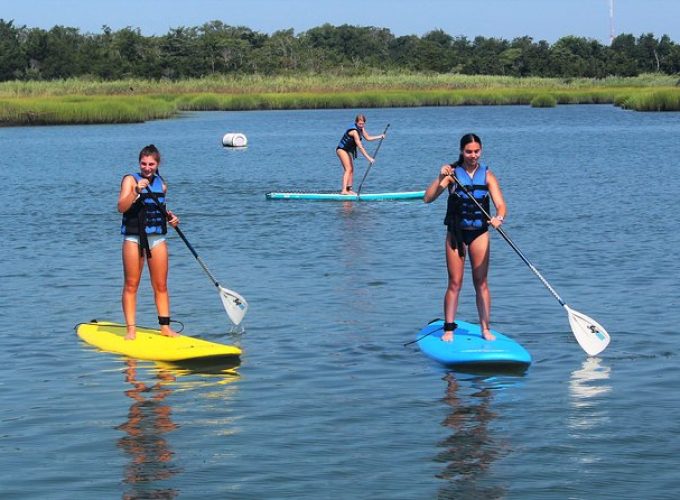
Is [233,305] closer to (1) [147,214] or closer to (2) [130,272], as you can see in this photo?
(2) [130,272]

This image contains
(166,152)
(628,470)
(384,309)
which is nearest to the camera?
(628,470)

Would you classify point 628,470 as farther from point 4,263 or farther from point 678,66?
point 678,66

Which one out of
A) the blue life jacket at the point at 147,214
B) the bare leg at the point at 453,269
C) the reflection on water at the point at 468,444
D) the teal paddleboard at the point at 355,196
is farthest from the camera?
the teal paddleboard at the point at 355,196

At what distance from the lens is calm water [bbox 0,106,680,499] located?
806 cm

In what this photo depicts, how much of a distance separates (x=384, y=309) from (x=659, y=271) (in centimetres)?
392

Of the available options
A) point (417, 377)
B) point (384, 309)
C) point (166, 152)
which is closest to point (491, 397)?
point (417, 377)

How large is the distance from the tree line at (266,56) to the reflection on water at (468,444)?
86178 mm

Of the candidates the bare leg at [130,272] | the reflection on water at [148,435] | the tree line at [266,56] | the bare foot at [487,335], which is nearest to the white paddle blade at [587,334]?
the bare foot at [487,335]

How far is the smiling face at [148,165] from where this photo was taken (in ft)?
34.5

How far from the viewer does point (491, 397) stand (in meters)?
9.71

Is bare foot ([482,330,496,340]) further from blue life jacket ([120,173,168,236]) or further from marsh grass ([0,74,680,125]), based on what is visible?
marsh grass ([0,74,680,125])

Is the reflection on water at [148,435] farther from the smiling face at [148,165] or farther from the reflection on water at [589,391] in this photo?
the reflection on water at [589,391]

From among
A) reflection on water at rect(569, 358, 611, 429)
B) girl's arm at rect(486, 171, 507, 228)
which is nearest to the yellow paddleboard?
girl's arm at rect(486, 171, 507, 228)

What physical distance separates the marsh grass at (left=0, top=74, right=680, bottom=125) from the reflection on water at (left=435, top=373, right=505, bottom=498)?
→ 52.0 metres
